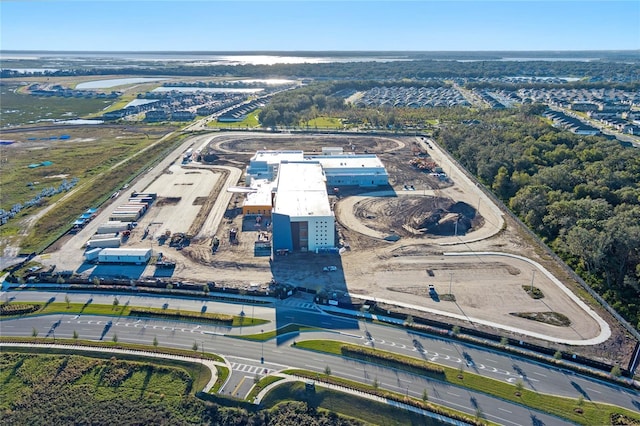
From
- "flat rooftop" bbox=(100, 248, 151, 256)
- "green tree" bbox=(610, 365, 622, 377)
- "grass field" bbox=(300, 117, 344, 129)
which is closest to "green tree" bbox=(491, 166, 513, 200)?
"green tree" bbox=(610, 365, 622, 377)

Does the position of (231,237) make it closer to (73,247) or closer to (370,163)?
(73,247)

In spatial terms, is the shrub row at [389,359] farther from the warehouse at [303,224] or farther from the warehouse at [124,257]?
the warehouse at [124,257]

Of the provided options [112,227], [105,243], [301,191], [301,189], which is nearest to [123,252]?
[105,243]

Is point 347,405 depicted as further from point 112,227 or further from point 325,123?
point 325,123

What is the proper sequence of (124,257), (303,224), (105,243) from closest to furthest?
(124,257)
(303,224)
(105,243)

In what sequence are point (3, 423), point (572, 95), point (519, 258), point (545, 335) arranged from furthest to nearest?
1. point (572, 95)
2. point (519, 258)
3. point (545, 335)
4. point (3, 423)

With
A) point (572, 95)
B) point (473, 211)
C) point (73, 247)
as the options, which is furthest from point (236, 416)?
point (572, 95)

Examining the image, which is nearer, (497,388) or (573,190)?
(497,388)
